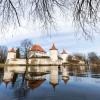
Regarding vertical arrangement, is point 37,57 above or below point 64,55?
below

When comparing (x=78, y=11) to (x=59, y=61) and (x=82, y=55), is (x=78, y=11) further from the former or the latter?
(x=82, y=55)

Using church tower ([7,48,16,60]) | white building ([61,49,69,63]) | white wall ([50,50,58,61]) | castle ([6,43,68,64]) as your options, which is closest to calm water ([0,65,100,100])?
castle ([6,43,68,64])

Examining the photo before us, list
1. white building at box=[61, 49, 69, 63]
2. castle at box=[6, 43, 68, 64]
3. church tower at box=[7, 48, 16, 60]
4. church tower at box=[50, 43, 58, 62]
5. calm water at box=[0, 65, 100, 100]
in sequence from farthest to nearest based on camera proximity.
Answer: white building at box=[61, 49, 69, 63] < church tower at box=[50, 43, 58, 62] < church tower at box=[7, 48, 16, 60] < castle at box=[6, 43, 68, 64] < calm water at box=[0, 65, 100, 100]

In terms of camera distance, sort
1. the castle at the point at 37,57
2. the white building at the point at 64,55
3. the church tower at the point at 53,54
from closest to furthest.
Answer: the castle at the point at 37,57
the church tower at the point at 53,54
the white building at the point at 64,55

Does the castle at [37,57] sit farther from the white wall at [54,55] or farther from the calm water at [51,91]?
the calm water at [51,91]

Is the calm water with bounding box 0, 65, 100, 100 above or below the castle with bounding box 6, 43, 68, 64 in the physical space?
below

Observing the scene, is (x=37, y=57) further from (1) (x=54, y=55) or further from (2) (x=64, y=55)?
(2) (x=64, y=55)

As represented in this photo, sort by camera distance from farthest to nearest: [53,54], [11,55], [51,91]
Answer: [53,54]
[11,55]
[51,91]

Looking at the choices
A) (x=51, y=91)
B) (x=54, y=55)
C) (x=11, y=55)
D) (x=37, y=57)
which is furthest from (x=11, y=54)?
(x=51, y=91)

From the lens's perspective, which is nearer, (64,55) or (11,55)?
(11,55)

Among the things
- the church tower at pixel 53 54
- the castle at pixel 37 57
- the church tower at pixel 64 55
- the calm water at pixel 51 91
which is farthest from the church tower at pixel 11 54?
the calm water at pixel 51 91

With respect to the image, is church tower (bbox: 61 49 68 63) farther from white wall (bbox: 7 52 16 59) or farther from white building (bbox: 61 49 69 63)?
→ white wall (bbox: 7 52 16 59)

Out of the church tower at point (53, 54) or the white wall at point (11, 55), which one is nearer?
the white wall at point (11, 55)

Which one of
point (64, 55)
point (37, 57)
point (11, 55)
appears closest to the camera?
point (37, 57)
